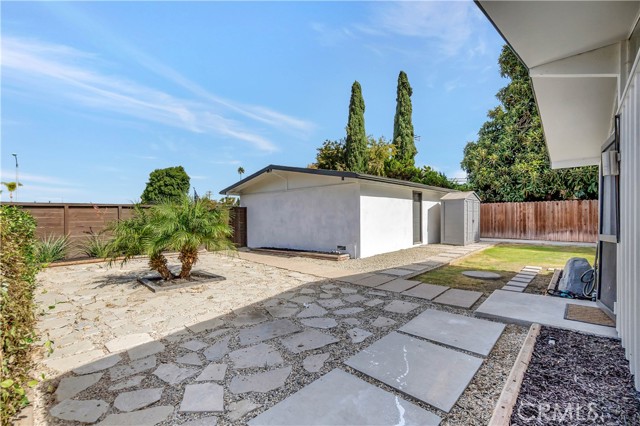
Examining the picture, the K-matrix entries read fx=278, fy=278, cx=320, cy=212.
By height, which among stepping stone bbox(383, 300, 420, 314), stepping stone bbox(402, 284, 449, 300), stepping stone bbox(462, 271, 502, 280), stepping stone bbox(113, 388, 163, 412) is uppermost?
stepping stone bbox(402, 284, 449, 300)

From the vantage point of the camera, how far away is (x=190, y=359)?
106 inches

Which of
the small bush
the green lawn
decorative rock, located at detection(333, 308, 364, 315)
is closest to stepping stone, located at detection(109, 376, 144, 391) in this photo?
decorative rock, located at detection(333, 308, 364, 315)

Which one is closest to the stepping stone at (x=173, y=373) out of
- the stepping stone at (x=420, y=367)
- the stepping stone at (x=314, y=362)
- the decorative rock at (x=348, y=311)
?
the stepping stone at (x=314, y=362)

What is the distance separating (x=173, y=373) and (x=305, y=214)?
8033mm

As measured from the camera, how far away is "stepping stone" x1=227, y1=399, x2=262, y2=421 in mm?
1879

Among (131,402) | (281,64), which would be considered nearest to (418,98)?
→ (281,64)

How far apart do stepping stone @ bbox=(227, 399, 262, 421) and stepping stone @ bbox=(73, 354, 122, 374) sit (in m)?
1.48

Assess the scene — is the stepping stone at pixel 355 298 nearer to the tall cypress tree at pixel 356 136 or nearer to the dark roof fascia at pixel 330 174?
the dark roof fascia at pixel 330 174

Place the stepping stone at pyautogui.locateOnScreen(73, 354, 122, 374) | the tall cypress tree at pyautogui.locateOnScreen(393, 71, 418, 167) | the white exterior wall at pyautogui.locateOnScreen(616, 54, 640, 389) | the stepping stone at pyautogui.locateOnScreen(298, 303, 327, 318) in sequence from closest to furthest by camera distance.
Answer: the white exterior wall at pyautogui.locateOnScreen(616, 54, 640, 389), the stepping stone at pyautogui.locateOnScreen(73, 354, 122, 374), the stepping stone at pyautogui.locateOnScreen(298, 303, 327, 318), the tall cypress tree at pyautogui.locateOnScreen(393, 71, 418, 167)

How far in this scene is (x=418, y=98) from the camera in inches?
975

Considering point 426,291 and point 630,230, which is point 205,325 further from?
point 630,230

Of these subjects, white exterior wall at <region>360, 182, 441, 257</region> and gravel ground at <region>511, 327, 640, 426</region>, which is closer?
gravel ground at <region>511, 327, 640, 426</region>

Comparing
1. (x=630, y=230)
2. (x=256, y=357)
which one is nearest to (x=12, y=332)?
(x=256, y=357)

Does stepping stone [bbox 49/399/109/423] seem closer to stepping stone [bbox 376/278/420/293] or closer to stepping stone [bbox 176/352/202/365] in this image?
stepping stone [bbox 176/352/202/365]
